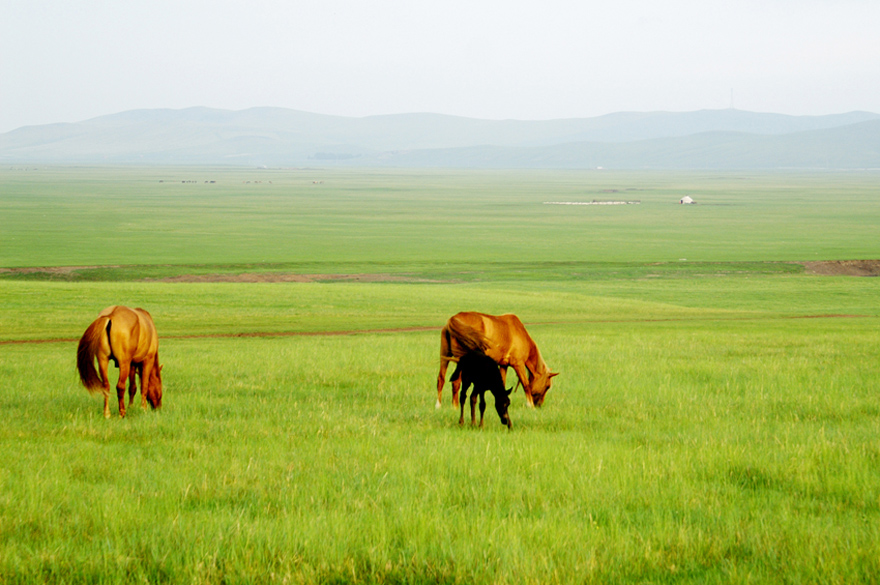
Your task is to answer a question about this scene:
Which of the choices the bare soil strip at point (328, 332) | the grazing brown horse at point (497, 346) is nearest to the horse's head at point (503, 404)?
the grazing brown horse at point (497, 346)

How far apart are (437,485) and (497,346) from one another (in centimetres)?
625

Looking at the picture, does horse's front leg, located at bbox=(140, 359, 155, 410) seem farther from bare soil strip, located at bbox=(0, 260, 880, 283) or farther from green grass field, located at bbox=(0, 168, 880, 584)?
bare soil strip, located at bbox=(0, 260, 880, 283)

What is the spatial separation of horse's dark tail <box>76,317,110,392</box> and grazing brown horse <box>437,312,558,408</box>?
5314 millimetres

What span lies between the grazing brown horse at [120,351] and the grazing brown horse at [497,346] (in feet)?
15.4

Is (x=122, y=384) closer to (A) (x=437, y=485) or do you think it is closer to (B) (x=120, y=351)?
(B) (x=120, y=351)

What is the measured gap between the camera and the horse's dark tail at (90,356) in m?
12.8

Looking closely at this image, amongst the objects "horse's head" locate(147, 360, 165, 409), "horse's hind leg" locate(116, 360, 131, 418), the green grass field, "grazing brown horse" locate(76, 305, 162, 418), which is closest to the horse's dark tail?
"grazing brown horse" locate(76, 305, 162, 418)

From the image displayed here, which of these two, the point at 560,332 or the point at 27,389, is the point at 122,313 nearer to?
the point at 27,389

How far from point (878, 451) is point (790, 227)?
333ft

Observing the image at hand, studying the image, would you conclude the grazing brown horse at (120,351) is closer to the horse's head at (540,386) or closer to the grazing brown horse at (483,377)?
the grazing brown horse at (483,377)

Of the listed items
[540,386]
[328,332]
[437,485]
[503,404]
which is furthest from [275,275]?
[437,485]

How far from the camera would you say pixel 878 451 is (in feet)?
34.4

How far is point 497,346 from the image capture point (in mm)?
14867


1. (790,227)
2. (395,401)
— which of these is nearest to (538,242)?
(790,227)
